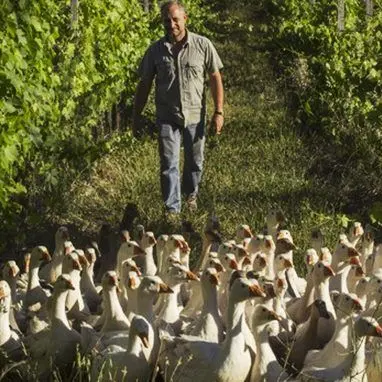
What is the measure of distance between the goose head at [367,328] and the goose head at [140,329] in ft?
3.25

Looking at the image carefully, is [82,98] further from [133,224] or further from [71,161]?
[133,224]

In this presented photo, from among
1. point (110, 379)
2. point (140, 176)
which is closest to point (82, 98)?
point (140, 176)

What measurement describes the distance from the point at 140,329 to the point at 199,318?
552 mm

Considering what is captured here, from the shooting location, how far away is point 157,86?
916cm

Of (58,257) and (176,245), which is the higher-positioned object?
(176,245)

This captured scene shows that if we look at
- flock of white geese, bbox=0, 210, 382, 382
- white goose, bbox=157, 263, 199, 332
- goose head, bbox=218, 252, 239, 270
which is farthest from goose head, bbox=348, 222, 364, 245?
white goose, bbox=157, 263, 199, 332

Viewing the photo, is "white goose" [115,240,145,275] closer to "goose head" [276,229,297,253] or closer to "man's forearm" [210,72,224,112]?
"goose head" [276,229,297,253]

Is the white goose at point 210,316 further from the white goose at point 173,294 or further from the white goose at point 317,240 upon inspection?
the white goose at point 317,240

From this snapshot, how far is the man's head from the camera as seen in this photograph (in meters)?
8.76

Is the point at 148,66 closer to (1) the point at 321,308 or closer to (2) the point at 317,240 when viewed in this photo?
(2) the point at 317,240

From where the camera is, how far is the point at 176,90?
904 centimetres

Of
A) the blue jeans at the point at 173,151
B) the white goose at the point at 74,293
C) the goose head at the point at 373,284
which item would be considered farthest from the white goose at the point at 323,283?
the blue jeans at the point at 173,151

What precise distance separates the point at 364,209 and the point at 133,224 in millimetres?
2299

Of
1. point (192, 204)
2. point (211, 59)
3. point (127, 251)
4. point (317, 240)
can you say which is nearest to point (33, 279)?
point (127, 251)
